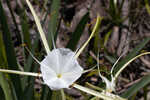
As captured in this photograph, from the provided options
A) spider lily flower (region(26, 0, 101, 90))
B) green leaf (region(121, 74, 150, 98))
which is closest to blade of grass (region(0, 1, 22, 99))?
spider lily flower (region(26, 0, 101, 90))

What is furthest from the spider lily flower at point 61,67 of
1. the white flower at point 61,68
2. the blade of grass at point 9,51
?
the blade of grass at point 9,51

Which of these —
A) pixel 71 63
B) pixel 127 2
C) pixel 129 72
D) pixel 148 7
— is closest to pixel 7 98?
pixel 71 63

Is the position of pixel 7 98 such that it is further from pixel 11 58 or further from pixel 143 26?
pixel 143 26

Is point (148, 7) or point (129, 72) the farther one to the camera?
point (148, 7)

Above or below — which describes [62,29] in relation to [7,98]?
above

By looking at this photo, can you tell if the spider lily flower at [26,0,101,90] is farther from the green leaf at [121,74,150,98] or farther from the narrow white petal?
the green leaf at [121,74,150,98]

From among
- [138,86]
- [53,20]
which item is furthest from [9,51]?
[138,86]

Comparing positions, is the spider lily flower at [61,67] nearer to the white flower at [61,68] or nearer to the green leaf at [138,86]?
the white flower at [61,68]

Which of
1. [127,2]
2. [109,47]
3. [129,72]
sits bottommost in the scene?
[129,72]

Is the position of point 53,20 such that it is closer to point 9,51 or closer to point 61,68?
point 9,51
